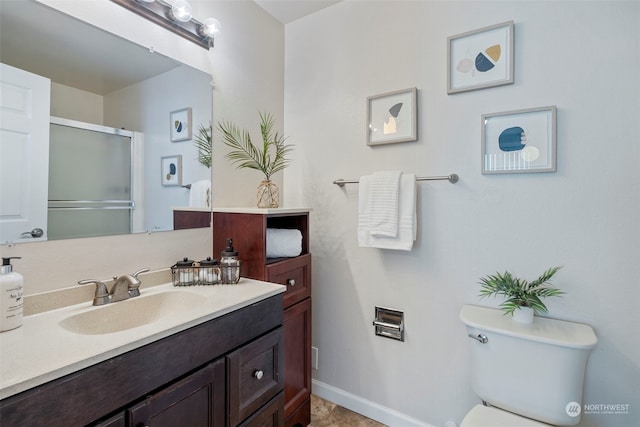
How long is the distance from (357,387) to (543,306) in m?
1.09

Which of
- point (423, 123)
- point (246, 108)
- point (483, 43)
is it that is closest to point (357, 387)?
point (423, 123)

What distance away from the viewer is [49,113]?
1.03m

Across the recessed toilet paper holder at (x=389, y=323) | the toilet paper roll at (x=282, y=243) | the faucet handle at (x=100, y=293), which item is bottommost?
the recessed toilet paper holder at (x=389, y=323)

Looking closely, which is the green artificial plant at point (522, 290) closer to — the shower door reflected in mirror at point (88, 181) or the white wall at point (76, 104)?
the shower door reflected in mirror at point (88, 181)

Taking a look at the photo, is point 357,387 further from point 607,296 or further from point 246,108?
point 246,108

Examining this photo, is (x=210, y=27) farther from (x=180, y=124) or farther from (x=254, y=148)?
(x=254, y=148)

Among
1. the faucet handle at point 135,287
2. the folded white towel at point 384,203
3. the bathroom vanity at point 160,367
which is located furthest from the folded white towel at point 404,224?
the faucet handle at point 135,287

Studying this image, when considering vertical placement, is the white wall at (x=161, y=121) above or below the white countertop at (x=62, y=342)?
above

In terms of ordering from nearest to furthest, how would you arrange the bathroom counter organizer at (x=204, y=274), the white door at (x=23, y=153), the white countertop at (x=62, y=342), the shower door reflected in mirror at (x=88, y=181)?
the white countertop at (x=62, y=342), the white door at (x=23, y=153), the shower door reflected in mirror at (x=88, y=181), the bathroom counter organizer at (x=204, y=274)

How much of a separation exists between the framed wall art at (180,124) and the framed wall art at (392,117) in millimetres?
918

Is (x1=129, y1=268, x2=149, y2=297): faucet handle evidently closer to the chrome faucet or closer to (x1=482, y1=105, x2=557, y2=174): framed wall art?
the chrome faucet

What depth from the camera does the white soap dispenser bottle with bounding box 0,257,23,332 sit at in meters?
0.82

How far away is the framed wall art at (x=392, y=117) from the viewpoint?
60.9 inches

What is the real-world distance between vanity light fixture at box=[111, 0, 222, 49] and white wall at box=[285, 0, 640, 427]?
2.03 feet
